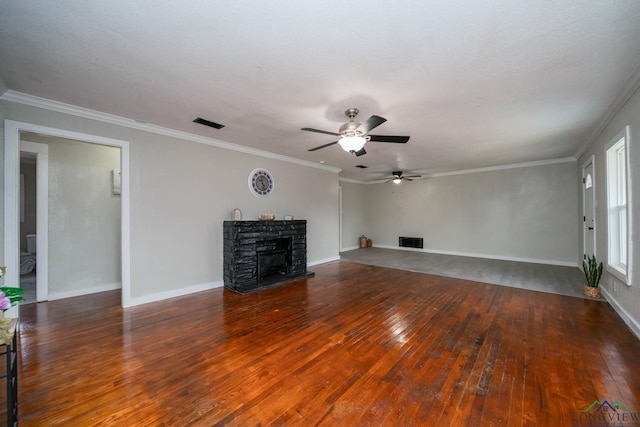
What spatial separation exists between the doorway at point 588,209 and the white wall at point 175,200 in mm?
6147

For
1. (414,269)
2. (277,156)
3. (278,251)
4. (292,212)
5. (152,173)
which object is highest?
(277,156)

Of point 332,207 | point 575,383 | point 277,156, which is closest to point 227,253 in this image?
point 277,156

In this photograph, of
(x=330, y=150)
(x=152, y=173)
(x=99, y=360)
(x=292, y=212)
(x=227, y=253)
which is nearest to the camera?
(x=99, y=360)

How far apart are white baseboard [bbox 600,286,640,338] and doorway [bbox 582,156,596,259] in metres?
1.31

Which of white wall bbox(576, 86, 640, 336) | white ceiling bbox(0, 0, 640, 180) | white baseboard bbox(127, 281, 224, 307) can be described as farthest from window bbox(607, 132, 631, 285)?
white baseboard bbox(127, 281, 224, 307)

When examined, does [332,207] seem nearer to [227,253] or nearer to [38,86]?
[227,253]

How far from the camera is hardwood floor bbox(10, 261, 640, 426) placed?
5.35 feet

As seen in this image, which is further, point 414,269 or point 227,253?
point 414,269

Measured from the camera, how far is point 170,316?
3170 mm

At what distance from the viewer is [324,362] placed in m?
2.17

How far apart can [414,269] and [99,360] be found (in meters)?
5.53

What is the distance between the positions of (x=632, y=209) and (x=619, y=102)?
1287 mm
